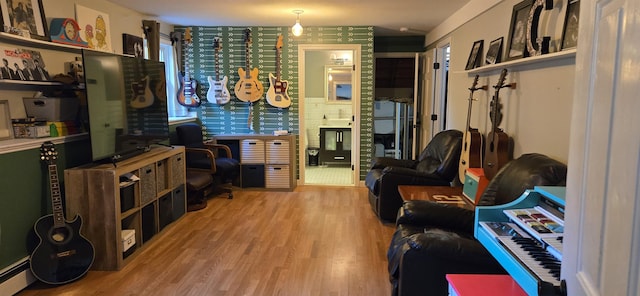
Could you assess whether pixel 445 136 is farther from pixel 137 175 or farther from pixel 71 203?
pixel 71 203

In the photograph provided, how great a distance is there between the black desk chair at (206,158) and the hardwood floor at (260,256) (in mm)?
411

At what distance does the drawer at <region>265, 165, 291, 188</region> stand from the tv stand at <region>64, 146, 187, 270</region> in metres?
1.87

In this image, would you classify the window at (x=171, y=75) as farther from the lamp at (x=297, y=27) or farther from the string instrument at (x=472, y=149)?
the string instrument at (x=472, y=149)

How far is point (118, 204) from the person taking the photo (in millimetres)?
3086

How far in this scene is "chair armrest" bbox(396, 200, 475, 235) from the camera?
2.71 metres

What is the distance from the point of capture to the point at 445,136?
4367 millimetres

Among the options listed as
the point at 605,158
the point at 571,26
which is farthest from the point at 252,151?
the point at 605,158

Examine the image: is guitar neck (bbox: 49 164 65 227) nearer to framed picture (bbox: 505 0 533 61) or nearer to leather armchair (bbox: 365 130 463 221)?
leather armchair (bbox: 365 130 463 221)

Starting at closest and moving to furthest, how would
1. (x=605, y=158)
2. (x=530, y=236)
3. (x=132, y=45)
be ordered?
1. (x=605, y=158)
2. (x=530, y=236)
3. (x=132, y=45)

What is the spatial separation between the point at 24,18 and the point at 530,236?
10.8ft

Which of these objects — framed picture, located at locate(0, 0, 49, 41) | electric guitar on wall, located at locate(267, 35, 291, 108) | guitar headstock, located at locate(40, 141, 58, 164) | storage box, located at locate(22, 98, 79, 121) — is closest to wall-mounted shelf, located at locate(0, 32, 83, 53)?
framed picture, located at locate(0, 0, 49, 41)

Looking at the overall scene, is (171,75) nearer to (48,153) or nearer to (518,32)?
(48,153)

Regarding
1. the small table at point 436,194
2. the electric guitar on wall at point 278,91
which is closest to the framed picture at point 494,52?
the small table at point 436,194

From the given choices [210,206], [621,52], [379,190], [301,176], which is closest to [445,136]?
[379,190]
